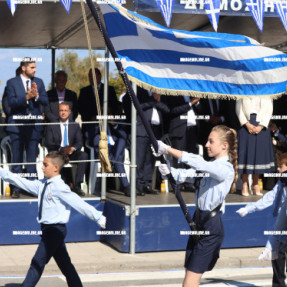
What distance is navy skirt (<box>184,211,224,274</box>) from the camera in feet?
21.6

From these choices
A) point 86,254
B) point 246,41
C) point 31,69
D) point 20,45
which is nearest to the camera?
point 246,41

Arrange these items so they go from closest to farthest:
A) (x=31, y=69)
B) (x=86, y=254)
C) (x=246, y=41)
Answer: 1. (x=246, y=41)
2. (x=86, y=254)
3. (x=31, y=69)

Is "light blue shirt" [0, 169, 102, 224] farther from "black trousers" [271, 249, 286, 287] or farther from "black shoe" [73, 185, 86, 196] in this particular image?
"black shoe" [73, 185, 86, 196]

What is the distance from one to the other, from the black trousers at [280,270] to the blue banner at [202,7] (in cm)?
365

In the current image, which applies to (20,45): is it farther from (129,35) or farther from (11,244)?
(129,35)

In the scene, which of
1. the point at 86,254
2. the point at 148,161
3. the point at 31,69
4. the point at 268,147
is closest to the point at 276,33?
the point at 268,147

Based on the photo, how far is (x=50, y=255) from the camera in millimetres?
7664

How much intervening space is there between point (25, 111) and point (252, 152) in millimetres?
3576

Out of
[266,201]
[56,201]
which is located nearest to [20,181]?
[56,201]

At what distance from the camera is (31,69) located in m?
11.0

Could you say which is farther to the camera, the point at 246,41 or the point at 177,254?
the point at 177,254

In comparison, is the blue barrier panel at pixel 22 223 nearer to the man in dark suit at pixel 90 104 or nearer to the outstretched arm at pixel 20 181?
the man in dark suit at pixel 90 104

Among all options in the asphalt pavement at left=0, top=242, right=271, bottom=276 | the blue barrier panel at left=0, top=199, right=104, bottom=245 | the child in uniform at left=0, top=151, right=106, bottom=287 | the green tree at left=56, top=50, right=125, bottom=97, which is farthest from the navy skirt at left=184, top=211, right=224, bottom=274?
the green tree at left=56, top=50, right=125, bottom=97

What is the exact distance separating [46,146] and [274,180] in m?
4.18
